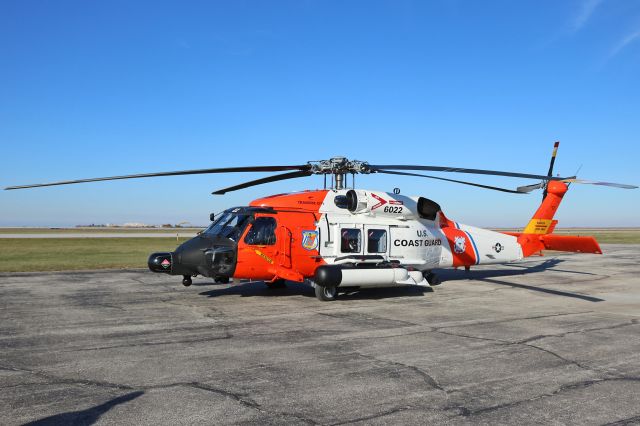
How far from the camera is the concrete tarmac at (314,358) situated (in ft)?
17.9

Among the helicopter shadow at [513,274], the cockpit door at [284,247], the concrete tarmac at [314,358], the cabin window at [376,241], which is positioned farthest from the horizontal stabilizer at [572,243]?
the cockpit door at [284,247]

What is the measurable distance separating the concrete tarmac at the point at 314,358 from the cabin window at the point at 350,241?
137cm

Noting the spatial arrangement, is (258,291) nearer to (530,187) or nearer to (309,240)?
(309,240)

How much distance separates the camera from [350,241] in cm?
1427

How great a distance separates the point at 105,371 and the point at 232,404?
2.28 metres

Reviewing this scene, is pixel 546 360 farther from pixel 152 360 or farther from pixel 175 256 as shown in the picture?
pixel 175 256

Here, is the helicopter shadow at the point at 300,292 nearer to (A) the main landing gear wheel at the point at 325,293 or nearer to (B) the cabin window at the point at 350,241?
(A) the main landing gear wheel at the point at 325,293

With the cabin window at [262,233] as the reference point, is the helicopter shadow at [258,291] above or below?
below

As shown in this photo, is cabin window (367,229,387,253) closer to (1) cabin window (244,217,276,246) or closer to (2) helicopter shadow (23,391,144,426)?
(1) cabin window (244,217,276,246)

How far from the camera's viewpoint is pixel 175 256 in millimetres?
12664

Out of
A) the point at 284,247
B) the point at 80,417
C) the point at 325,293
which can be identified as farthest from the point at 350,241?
the point at 80,417

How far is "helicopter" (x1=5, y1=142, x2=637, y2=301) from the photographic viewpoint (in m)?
12.8

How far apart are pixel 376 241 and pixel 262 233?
349cm

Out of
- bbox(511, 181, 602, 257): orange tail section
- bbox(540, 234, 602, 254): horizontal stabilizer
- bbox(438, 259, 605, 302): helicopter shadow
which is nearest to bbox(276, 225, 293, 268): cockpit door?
bbox(438, 259, 605, 302): helicopter shadow
